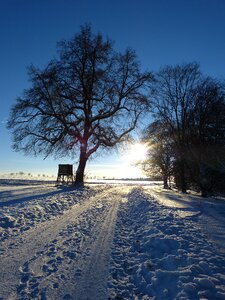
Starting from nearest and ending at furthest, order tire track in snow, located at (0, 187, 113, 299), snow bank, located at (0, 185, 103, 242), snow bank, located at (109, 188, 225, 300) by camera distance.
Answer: snow bank, located at (109, 188, 225, 300) < tire track in snow, located at (0, 187, 113, 299) < snow bank, located at (0, 185, 103, 242)

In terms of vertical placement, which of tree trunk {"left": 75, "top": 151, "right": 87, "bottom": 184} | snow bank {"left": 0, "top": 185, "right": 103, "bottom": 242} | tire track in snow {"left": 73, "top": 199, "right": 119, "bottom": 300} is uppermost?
tree trunk {"left": 75, "top": 151, "right": 87, "bottom": 184}

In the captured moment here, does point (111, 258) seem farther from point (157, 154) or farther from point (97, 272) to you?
point (157, 154)

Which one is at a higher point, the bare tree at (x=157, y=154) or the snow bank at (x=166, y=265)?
the bare tree at (x=157, y=154)

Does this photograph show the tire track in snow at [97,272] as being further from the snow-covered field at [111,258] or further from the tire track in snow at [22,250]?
the tire track in snow at [22,250]

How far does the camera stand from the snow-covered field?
4.10 metres

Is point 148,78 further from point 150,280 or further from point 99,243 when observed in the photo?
point 150,280

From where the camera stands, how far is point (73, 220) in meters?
9.31

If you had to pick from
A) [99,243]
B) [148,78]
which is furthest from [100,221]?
[148,78]

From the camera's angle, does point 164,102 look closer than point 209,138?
No

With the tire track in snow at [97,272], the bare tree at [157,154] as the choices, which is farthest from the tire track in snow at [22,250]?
the bare tree at [157,154]

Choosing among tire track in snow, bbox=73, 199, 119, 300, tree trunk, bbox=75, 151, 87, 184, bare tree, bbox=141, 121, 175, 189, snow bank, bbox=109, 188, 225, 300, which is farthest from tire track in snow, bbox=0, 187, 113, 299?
Answer: bare tree, bbox=141, 121, 175, 189

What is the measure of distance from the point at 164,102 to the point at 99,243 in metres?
19.8

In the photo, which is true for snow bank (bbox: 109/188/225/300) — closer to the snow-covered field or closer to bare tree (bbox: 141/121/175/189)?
the snow-covered field

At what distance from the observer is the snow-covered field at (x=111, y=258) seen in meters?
4.10
